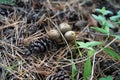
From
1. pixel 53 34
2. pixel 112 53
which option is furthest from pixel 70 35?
pixel 112 53

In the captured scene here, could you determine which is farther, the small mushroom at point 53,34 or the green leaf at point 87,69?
the small mushroom at point 53,34

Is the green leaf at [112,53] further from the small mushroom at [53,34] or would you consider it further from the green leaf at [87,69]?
the small mushroom at [53,34]

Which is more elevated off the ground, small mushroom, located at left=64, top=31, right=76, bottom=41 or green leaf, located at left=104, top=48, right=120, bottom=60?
small mushroom, located at left=64, top=31, right=76, bottom=41

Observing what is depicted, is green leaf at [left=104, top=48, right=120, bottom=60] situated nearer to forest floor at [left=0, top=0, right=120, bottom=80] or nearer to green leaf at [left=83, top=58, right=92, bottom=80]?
forest floor at [left=0, top=0, right=120, bottom=80]

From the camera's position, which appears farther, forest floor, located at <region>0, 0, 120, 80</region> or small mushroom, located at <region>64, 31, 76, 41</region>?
small mushroom, located at <region>64, 31, 76, 41</region>

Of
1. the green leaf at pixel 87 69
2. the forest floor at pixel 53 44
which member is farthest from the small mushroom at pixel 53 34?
the green leaf at pixel 87 69

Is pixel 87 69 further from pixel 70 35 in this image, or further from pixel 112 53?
pixel 70 35

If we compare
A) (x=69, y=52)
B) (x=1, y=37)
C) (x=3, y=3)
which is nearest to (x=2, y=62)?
(x=1, y=37)

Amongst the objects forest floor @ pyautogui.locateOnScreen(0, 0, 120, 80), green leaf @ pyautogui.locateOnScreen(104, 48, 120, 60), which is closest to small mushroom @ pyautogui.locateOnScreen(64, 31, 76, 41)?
forest floor @ pyautogui.locateOnScreen(0, 0, 120, 80)
